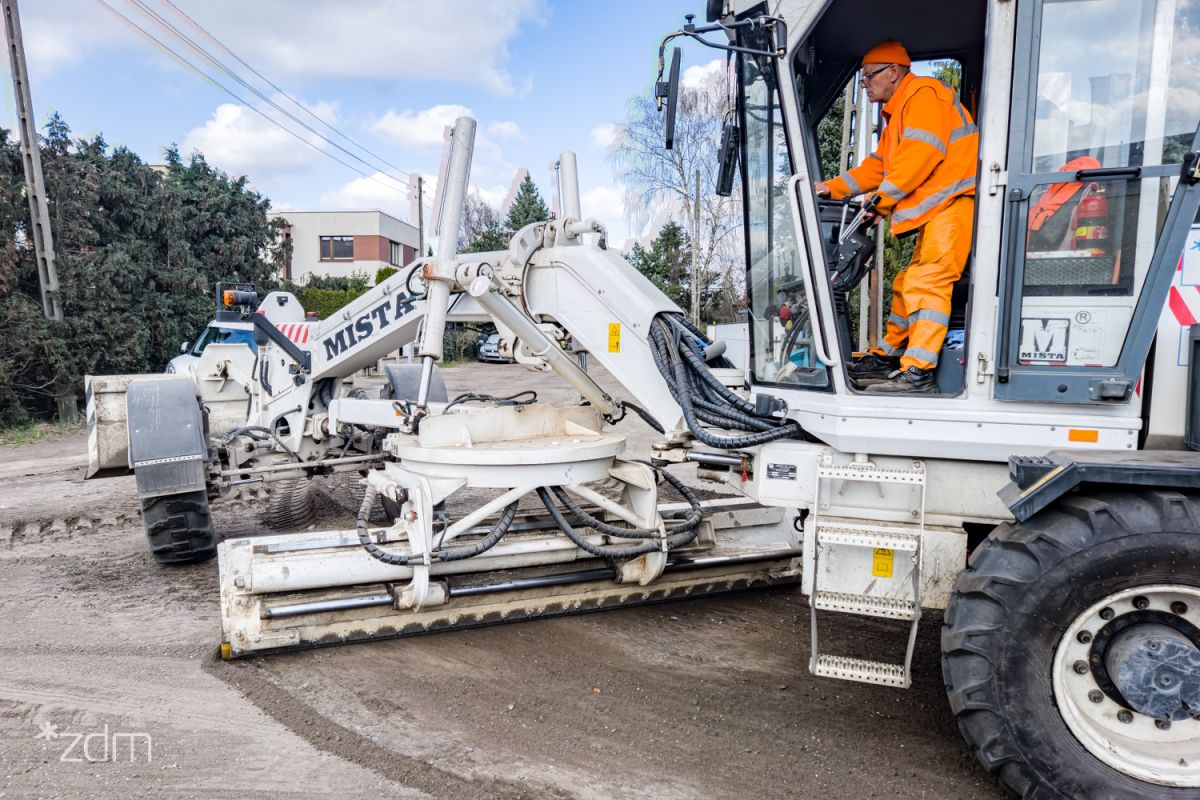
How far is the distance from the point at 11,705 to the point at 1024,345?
4.50 meters

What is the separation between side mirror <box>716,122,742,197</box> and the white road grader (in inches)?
0.6

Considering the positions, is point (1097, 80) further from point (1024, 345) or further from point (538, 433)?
point (538, 433)

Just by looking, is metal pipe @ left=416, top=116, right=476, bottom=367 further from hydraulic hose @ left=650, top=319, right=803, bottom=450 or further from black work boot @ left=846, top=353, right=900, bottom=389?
black work boot @ left=846, top=353, right=900, bottom=389

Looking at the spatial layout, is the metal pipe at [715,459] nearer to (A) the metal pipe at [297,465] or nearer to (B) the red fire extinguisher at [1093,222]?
(B) the red fire extinguisher at [1093,222]

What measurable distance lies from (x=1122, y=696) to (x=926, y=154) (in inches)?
84.4

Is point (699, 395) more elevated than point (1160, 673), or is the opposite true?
point (699, 395)

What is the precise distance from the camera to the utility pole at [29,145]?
12445 mm

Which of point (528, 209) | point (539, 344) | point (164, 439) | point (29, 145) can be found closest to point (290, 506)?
point (164, 439)

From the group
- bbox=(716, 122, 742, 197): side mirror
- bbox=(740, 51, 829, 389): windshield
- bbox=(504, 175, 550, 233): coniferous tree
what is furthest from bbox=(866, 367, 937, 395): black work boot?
bbox=(504, 175, 550, 233): coniferous tree

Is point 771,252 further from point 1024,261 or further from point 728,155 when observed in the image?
point 1024,261

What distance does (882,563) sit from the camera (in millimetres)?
3277

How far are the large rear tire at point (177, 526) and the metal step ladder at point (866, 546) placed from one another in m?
4.12

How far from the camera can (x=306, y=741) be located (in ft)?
10.9

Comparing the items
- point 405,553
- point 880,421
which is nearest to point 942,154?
point 880,421
